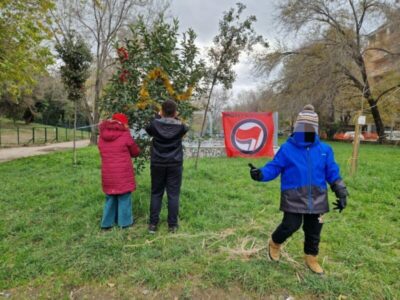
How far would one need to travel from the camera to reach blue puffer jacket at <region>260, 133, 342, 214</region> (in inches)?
106

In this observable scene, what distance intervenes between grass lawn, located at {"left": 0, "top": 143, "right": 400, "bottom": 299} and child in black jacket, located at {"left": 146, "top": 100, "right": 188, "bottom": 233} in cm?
49

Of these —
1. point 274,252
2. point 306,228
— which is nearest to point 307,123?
point 306,228

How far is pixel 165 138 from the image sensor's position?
11.5 feet

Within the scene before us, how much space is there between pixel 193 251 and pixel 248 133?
7.61m

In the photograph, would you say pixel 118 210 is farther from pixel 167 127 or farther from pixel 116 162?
pixel 167 127

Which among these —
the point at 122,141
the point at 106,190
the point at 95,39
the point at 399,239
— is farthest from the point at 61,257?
the point at 95,39

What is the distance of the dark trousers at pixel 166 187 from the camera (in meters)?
3.60

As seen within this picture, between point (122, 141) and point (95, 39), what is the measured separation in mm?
16577

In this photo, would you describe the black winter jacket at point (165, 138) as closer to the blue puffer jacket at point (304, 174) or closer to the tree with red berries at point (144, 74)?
the tree with red berries at point (144, 74)

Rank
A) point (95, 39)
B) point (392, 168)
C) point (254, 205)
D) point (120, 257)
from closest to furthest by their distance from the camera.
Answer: point (120, 257)
point (254, 205)
point (392, 168)
point (95, 39)

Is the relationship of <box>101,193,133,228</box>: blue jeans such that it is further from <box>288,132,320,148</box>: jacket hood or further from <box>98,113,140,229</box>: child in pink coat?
<box>288,132,320,148</box>: jacket hood

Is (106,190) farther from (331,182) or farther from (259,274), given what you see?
(331,182)

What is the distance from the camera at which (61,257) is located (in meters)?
3.11

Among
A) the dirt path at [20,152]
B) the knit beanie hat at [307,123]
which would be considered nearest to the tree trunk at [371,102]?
the knit beanie hat at [307,123]
